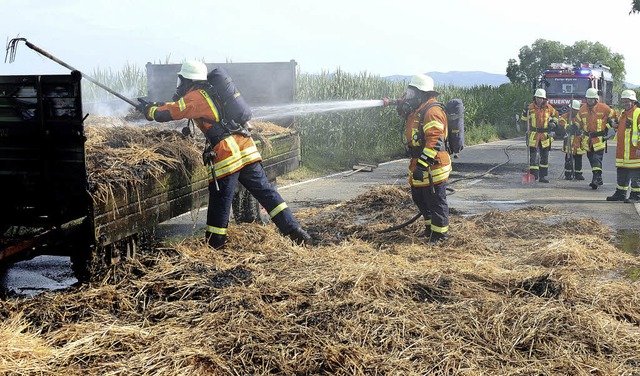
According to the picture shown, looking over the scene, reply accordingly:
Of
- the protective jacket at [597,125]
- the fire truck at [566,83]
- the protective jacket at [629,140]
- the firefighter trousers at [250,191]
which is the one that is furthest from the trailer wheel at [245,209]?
the fire truck at [566,83]

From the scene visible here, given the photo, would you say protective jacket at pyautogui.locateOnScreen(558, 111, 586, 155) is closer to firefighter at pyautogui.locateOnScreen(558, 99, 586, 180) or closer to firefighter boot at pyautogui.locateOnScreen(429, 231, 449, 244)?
firefighter at pyautogui.locateOnScreen(558, 99, 586, 180)

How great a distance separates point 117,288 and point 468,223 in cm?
468

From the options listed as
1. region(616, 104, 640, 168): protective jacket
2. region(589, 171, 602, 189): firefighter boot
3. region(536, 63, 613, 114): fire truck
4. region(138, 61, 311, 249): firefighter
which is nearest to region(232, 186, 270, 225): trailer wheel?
region(138, 61, 311, 249): firefighter

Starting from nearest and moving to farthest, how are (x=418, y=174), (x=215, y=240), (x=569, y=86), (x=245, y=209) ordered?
(x=215, y=240)
(x=418, y=174)
(x=245, y=209)
(x=569, y=86)

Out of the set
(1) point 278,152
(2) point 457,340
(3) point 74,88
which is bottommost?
(2) point 457,340

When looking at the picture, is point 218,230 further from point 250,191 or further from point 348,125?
point 348,125

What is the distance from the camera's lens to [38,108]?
511 centimetres

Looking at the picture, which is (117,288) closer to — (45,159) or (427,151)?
(45,159)

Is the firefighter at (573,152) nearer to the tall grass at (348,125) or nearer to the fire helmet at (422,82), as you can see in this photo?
the tall grass at (348,125)

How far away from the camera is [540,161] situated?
1332 cm

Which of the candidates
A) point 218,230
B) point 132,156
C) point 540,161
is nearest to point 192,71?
point 132,156

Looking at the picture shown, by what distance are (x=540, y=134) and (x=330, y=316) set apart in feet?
33.6

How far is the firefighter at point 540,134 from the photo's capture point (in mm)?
13266

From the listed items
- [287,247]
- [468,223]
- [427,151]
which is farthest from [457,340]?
[468,223]
